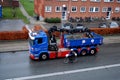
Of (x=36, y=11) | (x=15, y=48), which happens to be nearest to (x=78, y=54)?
(x=15, y=48)

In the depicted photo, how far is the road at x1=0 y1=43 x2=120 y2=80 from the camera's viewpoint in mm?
24531

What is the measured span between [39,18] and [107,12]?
16524 millimetres

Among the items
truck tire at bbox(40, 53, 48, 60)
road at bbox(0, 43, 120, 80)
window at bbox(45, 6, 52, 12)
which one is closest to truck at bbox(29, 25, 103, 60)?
truck tire at bbox(40, 53, 48, 60)

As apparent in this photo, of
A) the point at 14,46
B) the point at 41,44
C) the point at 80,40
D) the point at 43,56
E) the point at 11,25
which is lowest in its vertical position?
the point at 43,56

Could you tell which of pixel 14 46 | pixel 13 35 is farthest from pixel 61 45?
pixel 13 35

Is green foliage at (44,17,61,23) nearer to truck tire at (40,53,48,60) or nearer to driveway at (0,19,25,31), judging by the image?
driveway at (0,19,25,31)

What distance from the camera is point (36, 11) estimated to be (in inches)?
2186

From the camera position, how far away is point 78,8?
5409 cm

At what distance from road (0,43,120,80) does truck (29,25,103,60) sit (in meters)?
0.77

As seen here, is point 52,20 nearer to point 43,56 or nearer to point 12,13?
point 12,13

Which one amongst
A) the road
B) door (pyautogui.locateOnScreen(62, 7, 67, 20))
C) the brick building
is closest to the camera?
the road

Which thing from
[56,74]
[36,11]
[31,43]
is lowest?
[56,74]

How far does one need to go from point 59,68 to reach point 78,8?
29.5 meters

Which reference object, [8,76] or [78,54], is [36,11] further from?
[8,76]
